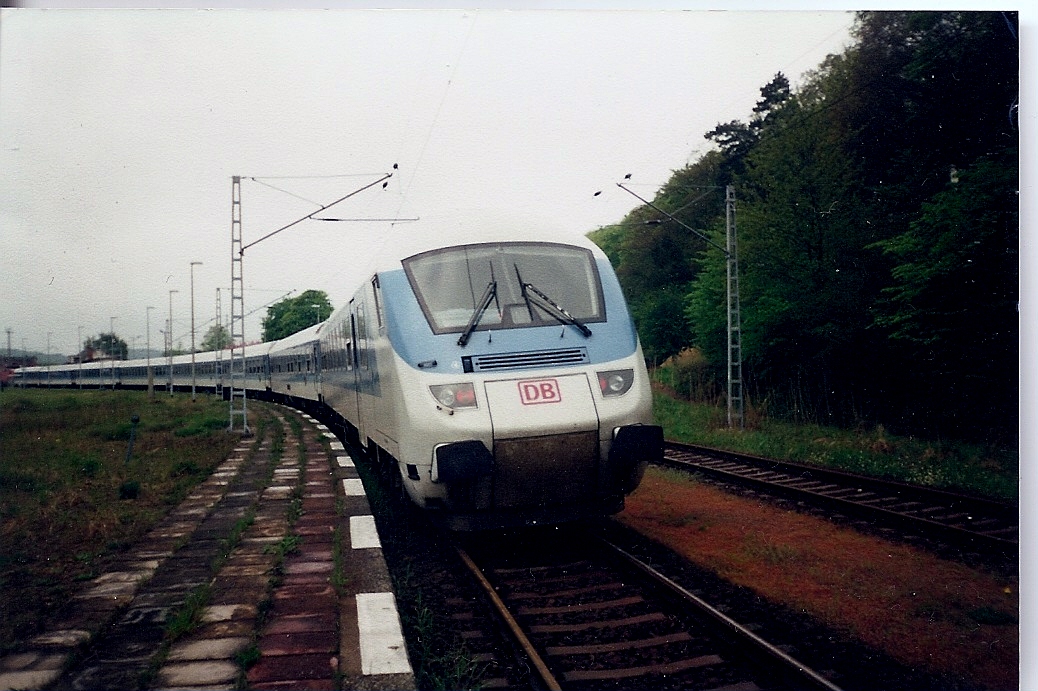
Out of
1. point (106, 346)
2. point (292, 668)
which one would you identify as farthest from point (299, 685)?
point (106, 346)

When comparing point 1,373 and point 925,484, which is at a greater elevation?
point 1,373

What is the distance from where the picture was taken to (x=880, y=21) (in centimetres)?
564

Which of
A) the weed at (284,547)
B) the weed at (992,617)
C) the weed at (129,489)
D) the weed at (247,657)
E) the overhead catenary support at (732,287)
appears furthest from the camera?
the overhead catenary support at (732,287)

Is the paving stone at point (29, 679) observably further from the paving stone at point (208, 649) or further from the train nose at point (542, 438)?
the train nose at point (542, 438)

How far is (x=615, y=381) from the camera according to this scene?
501 centimetres

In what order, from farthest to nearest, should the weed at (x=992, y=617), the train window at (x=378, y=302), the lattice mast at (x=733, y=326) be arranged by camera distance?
the lattice mast at (x=733, y=326) < the train window at (x=378, y=302) < the weed at (x=992, y=617)

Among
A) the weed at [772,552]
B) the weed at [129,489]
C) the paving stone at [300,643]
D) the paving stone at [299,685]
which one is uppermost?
the weed at [129,489]

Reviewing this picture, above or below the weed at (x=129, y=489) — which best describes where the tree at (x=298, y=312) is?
above

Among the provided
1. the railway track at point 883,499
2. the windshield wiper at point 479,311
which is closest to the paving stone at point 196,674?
the windshield wiper at point 479,311

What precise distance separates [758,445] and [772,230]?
292 centimetres

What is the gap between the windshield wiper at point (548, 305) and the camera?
5.18 m

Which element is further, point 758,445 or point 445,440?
point 758,445

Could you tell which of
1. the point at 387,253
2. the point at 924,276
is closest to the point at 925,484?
the point at 924,276

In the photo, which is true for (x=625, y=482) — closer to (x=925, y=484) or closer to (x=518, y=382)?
(x=518, y=382)
